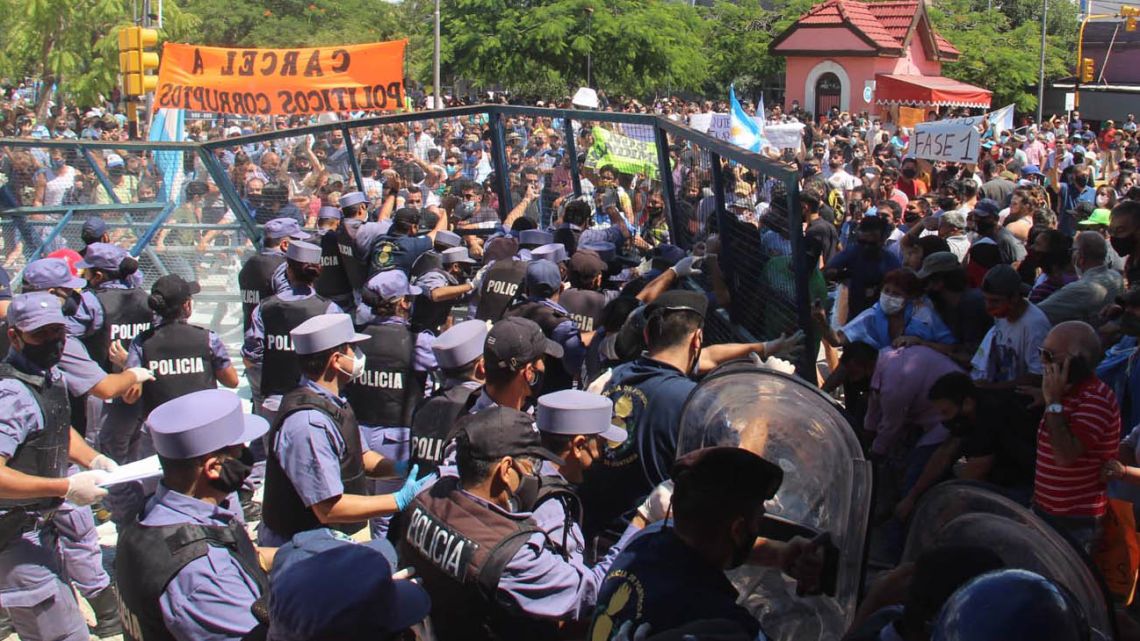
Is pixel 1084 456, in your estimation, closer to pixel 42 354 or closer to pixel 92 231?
pixel 42 354

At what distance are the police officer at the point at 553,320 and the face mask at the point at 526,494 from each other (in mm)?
2544

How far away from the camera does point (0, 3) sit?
3500cm

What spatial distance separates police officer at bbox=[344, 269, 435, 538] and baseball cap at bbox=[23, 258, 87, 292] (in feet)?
7.05

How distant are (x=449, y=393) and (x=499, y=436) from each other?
142 cm

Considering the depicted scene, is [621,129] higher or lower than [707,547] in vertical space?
higher

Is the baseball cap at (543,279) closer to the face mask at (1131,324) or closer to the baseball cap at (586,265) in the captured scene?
the baseball cap at (586,265)

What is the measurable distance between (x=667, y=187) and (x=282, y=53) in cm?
979

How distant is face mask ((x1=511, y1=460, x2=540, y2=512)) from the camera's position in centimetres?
360

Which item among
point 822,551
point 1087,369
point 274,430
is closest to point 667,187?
point 1087,369

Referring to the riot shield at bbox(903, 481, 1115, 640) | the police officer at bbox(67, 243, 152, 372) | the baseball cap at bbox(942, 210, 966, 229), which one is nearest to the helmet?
the riot shield at bbox(903, 481, 1115, 640)

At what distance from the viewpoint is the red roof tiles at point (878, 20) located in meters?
44.4

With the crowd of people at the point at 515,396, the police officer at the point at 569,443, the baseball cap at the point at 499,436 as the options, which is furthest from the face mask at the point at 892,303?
the baseball cap at the point at 499,436

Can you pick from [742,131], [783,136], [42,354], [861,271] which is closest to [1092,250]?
[861,271]

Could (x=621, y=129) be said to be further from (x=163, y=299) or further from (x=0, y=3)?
(x=0, y=3)
